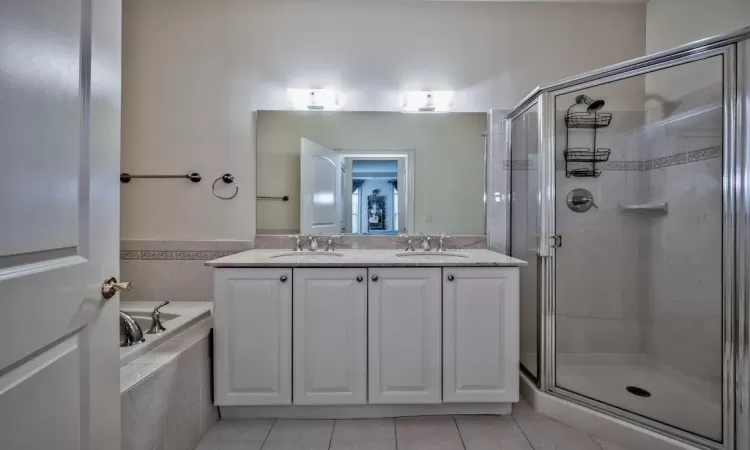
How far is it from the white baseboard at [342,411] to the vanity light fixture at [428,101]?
5.90 feet

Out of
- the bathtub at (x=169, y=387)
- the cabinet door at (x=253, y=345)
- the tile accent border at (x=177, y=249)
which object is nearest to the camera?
the bathtub at (x=169, y=387)

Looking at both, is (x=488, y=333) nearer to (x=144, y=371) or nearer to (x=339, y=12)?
(x=144, y=371)

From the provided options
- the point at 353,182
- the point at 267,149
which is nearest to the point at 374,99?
the point at 353,182

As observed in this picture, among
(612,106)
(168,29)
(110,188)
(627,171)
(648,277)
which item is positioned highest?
(168,29)

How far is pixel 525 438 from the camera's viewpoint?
5.54 feet

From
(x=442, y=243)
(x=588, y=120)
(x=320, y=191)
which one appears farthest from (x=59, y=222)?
(x=588, y=120)

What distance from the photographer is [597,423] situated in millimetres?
1704

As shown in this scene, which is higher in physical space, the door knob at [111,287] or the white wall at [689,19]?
the white wall at [689,19]

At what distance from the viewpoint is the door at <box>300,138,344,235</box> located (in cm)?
233

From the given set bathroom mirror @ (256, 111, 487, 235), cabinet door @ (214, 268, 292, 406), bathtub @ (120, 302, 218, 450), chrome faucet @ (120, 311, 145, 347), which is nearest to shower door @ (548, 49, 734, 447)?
bathroom mirror @ (256, 111, 487, 235)

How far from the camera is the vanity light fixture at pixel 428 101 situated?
234 cm

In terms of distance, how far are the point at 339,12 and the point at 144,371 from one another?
2320mm

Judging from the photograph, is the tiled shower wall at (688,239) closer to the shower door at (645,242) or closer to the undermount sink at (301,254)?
the shower door at (645,242)

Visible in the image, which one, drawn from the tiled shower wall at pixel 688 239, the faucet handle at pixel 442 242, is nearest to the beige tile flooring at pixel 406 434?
the tiled shower wall at pixel 688 239
